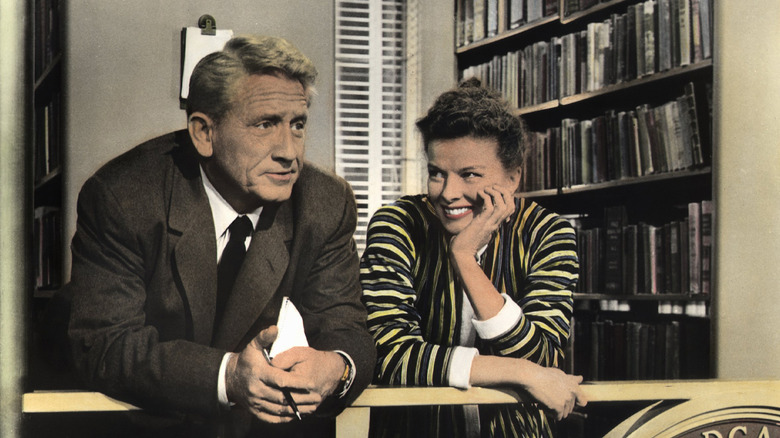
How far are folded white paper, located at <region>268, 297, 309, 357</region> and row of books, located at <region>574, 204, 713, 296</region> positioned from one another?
91 cm

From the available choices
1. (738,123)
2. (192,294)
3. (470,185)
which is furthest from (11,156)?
(738,123)

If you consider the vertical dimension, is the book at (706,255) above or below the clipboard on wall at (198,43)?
below

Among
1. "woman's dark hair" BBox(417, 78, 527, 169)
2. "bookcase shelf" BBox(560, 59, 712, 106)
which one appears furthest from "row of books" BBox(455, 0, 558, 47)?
"bookcase shelf" BBox(560, 59, 712, 106)

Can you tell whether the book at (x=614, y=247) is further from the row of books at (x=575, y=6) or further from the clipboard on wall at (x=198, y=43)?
the clipboard on wall at (x=198, y=43)

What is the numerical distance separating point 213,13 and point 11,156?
1.99 ft

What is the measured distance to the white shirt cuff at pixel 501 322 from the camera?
217 centimetres

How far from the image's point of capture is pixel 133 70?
2.08 meters

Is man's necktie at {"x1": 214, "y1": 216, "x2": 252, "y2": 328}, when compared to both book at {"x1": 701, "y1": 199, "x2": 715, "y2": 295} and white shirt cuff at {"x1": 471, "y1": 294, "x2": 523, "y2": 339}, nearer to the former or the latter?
white shirt cuff at {"x1": 471, "y1": 294, "x2": 523, "y2": 339}

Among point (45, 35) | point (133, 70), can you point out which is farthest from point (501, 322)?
point (45, 35)

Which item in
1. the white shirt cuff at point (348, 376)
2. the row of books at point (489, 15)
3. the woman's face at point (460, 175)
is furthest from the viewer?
the row of books at point (489, 15)

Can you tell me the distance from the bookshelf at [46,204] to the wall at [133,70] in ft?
0.08

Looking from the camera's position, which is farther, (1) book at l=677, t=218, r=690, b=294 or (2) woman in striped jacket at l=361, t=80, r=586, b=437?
(1) book at l=677, t=218, r=690, b=294

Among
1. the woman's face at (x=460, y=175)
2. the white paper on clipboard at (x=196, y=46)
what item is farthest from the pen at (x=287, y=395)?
the white paper on clipboard at (x=196, y=46)

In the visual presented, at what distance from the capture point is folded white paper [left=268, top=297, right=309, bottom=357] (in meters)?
2.07
